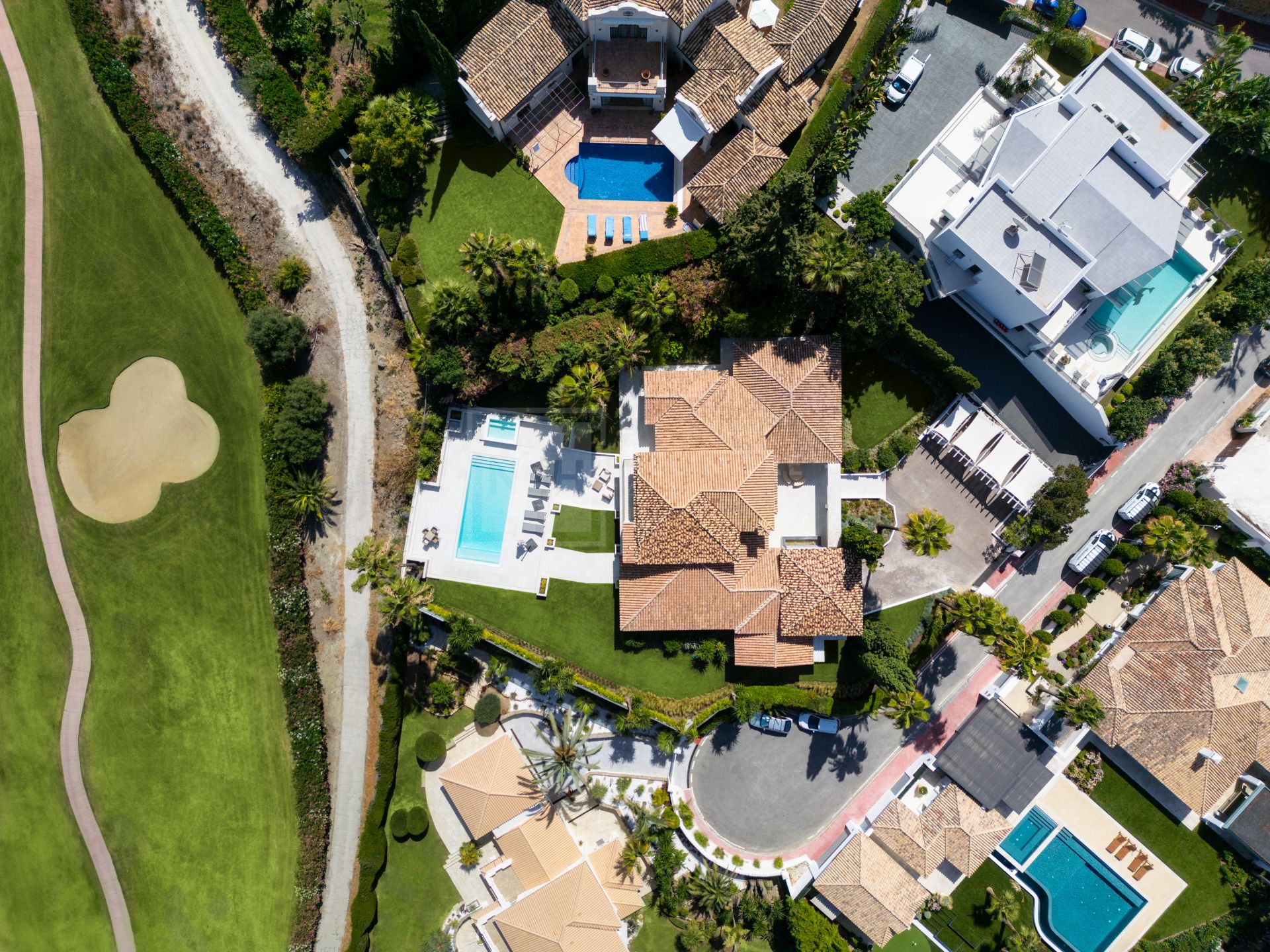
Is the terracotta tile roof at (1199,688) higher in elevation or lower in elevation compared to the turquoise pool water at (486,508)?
higher

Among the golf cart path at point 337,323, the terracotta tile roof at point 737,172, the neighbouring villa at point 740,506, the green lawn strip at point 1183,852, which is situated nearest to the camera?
the terracotta tile roof at point 737,172

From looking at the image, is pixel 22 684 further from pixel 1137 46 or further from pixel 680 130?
pixel 1137 46

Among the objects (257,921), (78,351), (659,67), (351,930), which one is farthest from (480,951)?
(659,67)

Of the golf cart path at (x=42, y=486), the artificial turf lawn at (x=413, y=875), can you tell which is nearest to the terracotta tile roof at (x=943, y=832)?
the artificial turf lawn at (x=413, y=875)

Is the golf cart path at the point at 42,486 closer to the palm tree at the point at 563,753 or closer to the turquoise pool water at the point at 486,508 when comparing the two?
the turquoise pool water at the point at 486,508

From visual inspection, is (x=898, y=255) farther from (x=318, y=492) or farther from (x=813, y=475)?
(x=318, y=492)

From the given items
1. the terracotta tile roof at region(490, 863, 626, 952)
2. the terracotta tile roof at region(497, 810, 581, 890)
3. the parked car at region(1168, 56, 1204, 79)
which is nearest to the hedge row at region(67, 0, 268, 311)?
the terracotta tile roof at region(497, 810, 581, 890)
